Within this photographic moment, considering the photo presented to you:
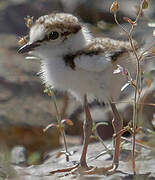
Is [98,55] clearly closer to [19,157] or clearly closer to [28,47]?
[28,47]

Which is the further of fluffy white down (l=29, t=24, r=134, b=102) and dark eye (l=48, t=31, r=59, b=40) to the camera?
dark eye (l=48, t=31, r=59, b=40)

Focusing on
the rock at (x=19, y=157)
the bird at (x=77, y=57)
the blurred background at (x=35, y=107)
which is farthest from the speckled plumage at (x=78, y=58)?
the blurred background at (x=35, y=107)

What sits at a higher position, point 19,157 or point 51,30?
point 51,30

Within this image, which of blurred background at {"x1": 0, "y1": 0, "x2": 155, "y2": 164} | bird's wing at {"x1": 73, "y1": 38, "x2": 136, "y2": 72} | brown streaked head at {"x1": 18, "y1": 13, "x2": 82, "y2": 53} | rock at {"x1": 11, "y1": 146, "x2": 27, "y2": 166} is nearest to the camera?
bird's wing at {"x1": 73, "y1": 38, "x2": 136, "y2": 72}

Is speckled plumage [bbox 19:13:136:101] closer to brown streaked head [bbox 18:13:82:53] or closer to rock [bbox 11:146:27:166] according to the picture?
brown streaked head [bbox 18:13:82:53]

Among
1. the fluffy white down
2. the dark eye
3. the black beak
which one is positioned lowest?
the fluffy white down

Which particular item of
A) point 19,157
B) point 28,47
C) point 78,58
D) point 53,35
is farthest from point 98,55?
point 19,157

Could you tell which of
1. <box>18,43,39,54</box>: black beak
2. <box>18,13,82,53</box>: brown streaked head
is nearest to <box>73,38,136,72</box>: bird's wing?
<box>18,13,82,53</box>: brown streaked head

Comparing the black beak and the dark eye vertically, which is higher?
the dark eye
